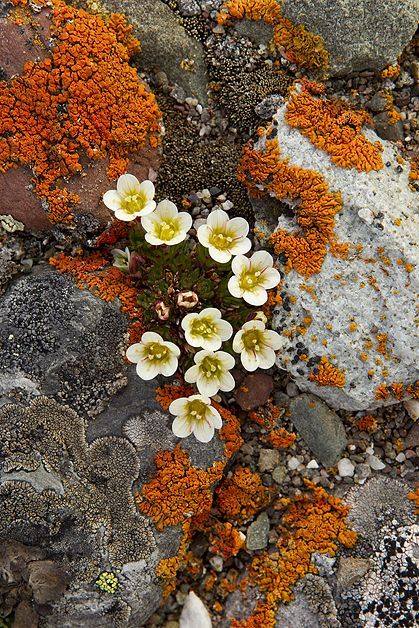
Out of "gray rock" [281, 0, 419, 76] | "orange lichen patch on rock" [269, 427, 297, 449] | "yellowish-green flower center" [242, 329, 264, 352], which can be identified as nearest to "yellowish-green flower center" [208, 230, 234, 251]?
"yellowish-green flower center" [242, 329, 264, 352]

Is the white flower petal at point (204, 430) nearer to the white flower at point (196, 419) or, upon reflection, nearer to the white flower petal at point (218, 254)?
the white flower at point (196, 419)

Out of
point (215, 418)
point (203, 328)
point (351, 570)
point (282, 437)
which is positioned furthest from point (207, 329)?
point (351, 570)

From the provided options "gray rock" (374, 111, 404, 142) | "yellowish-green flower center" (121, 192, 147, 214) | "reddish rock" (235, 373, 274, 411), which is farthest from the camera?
"gray rock" (374, 111, 404, 142)

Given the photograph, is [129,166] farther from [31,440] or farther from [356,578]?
[356,578]

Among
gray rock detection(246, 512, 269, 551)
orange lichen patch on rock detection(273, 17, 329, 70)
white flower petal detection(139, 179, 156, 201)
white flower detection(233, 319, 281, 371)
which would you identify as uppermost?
orange lichen patch on rock detection(273, 17, 329, 70)

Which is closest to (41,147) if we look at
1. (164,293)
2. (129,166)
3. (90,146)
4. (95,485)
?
(90,146)

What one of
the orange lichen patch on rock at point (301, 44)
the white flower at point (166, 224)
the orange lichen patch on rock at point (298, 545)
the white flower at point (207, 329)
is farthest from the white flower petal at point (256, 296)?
the orange lichen patch on rock at point (301, 44)

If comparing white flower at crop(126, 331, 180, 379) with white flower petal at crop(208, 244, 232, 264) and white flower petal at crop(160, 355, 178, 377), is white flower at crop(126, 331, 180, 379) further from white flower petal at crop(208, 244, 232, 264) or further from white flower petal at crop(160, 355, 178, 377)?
white flower petal at crop(208, 244, 232, 264)
